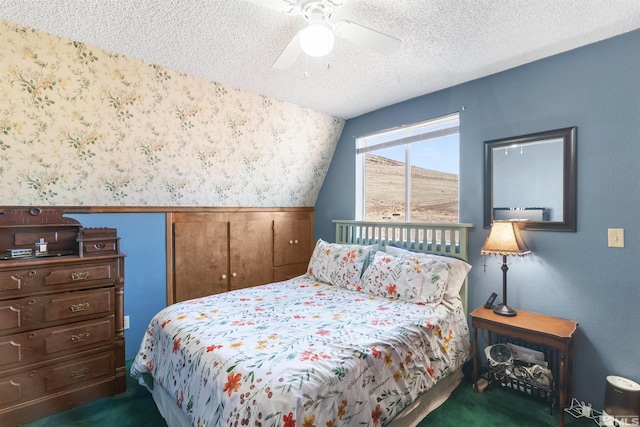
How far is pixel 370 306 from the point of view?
2.34 meters

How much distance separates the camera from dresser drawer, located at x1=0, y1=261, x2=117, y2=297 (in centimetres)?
200

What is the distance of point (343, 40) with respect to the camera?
2.02 m

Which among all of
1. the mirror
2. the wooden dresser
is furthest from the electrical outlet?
the wooden dresser

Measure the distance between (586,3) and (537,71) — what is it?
70 cm

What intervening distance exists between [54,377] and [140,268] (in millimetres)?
1038

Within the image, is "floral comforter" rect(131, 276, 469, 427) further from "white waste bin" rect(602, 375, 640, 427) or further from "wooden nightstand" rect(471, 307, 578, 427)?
"white waste bin" rect(602, 375, 640, 427)

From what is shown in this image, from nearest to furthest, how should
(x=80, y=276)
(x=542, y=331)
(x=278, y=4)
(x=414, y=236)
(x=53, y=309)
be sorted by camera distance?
(x=278, y=4), (x=542, y=331), (x=53, y=309), (x=80, y=276), (x=414, y=236)

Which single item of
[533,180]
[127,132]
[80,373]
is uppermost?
[127,132]

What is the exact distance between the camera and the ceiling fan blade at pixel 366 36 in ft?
5.07

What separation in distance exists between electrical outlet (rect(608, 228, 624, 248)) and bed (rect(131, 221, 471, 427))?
92 cm

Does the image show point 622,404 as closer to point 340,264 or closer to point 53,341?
point 340,264

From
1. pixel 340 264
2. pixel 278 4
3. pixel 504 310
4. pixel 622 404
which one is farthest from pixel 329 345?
pixel 622 404

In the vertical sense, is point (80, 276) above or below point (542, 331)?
above

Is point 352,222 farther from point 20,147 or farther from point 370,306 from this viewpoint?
point 20,147
